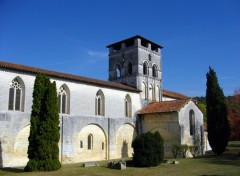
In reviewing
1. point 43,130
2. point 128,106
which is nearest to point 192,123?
point 128,106

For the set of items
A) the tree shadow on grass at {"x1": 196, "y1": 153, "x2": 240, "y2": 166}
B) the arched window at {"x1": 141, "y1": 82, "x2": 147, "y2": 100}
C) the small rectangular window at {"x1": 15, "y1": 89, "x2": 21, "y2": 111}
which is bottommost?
the tree shadow on grass at {"x1": 196, "y1": 153, "x2": 240, "y2": 166}

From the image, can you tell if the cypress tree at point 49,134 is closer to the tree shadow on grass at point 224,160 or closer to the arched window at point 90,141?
the arched window at point 90,141

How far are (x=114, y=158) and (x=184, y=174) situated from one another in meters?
13.7

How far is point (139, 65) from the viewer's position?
3538 cm

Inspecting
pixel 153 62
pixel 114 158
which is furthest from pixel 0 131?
pixel 153 62

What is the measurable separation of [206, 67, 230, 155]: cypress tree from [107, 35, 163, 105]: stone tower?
8046mm

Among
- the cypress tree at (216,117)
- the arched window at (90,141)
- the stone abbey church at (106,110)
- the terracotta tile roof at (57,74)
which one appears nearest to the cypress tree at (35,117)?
the stone abbey church at (106,110)

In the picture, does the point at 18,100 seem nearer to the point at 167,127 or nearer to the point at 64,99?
the point at 64,99

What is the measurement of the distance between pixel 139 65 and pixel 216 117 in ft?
38.0

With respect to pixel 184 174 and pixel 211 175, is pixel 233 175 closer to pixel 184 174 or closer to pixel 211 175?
pixel 211 175

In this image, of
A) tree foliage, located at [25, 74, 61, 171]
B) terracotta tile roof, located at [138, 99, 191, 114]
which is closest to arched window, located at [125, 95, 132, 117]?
terracotta tile roof, located at [138, 99, 191, 114]

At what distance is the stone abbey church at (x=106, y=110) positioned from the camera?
21969 millimetres

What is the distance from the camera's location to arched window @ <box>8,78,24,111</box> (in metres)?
22.2

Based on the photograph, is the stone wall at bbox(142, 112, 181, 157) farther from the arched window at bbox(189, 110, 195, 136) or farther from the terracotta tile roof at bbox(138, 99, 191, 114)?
the arched window at bbox(189, 110, 195, 136)
